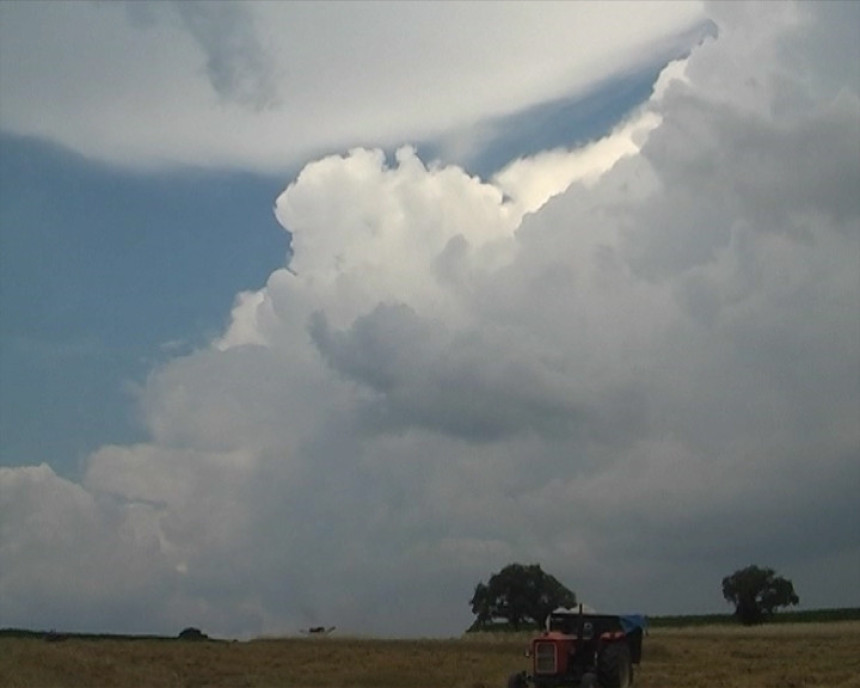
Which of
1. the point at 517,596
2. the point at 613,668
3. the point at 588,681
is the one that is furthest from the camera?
the point at 517,596

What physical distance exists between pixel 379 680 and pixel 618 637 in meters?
13.1

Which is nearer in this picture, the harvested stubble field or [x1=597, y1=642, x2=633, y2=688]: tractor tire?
[x1=597, y1=642, x2=633, y2=688]: tractor tire

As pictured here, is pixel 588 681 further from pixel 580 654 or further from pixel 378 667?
pixel 378 667

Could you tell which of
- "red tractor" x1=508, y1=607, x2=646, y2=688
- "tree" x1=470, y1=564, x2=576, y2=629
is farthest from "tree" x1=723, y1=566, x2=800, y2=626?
Result: "red tractor" x1=508, y1=607, x2=646, y2=688

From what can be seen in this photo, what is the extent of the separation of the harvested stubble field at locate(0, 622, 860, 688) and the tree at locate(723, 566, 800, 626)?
1863 inches

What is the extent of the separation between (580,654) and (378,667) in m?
16.9

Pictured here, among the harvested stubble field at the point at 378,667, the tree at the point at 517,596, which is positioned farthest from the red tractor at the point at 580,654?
the tree at the point at 517,596

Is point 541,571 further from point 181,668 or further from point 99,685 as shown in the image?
point 99,685

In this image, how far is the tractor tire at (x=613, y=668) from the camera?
33.0m

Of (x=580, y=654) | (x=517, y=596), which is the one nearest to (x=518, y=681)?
(x=580, y=654)

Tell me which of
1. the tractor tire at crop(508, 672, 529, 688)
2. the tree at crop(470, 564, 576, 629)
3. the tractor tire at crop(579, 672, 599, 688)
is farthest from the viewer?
the tree at crop(470, 564, 576, 629)

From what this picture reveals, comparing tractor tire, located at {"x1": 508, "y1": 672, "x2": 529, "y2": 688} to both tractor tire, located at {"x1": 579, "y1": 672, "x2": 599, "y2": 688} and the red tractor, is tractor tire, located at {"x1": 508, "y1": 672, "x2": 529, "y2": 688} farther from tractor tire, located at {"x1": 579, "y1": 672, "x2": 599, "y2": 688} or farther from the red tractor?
tractor tire, located at {"x1": 579, "y1": 672, "x2": 599, "y2": 688}

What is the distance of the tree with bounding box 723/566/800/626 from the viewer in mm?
111938

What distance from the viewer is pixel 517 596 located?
110375mm
